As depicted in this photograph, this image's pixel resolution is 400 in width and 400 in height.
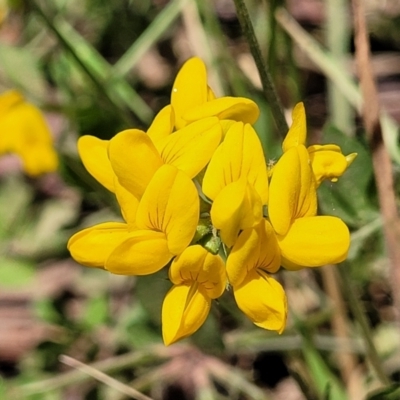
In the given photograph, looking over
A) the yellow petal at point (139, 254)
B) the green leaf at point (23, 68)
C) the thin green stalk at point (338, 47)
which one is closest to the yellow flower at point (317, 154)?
the yellow petal at point (139, 254)

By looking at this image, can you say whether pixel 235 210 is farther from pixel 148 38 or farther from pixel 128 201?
pixel 148 38

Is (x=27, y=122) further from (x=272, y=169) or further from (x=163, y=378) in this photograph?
(x=272, y=169)

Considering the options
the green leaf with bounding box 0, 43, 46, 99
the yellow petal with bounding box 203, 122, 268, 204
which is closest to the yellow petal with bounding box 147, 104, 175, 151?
the yellow petal with bounding box 203, 122, 268, 204

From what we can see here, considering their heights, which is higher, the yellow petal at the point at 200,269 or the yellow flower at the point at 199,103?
the yellow flower at the point at 199,103

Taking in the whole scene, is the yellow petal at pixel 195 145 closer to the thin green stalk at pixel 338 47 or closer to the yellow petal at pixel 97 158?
the yellow petal at pixel 97 158

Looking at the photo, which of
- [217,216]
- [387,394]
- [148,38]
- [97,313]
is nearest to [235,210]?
[217,216]

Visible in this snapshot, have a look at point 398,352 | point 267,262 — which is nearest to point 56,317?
point 398,352
